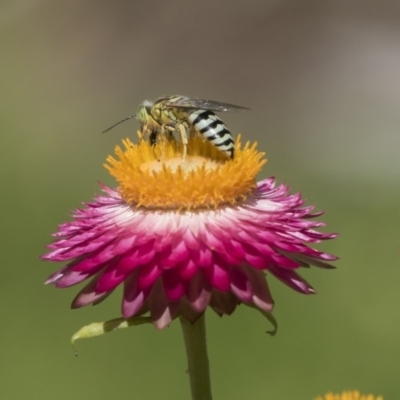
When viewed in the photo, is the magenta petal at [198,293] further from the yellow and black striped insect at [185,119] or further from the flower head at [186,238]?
the yellow and black striped insect at [185,119]

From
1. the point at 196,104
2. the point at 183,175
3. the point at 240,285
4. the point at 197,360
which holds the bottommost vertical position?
the point at 197,360

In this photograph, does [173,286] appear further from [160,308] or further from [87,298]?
[87,298]

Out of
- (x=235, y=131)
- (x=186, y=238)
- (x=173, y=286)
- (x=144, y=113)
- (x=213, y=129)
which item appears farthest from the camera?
(x=235, y=131)

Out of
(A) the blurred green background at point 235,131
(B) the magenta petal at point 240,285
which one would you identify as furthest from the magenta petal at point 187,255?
(A) the blurred green background at point 235,131

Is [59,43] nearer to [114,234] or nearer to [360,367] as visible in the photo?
[360,367]

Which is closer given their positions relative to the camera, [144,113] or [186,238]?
[186,238]

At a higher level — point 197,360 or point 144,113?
point 144,113

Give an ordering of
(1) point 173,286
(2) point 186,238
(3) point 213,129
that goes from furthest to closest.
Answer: (3) point 213,129 → (2) point 186,238 → (1) point 173,286

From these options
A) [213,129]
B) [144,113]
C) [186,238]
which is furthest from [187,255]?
[144,113]
